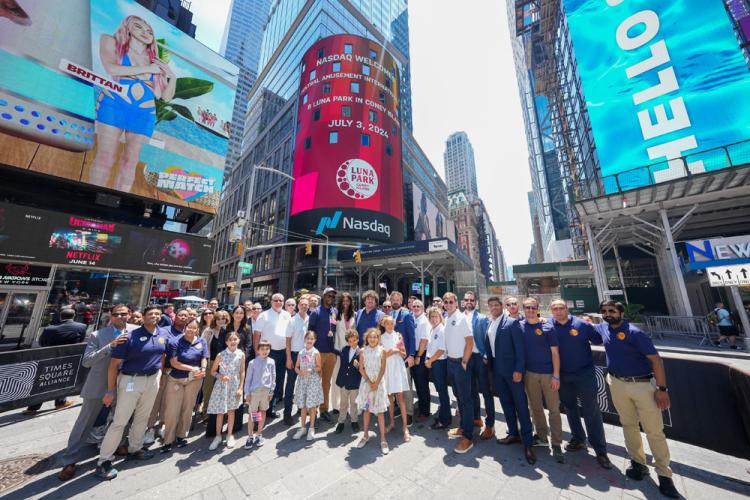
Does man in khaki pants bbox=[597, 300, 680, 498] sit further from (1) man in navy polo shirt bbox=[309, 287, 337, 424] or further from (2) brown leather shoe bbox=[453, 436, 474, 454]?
(1) man in navy polo shirt bbox=[309, 287, 337, 424]

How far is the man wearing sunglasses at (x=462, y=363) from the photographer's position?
4.42 metres

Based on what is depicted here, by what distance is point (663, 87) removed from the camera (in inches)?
595

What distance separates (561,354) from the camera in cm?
425

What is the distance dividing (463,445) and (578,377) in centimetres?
208

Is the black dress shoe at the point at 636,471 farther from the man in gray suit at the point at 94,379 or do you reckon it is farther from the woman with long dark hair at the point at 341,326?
the man in gray suit at the point at 94,379

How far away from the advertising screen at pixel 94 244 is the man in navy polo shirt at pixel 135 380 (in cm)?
1174

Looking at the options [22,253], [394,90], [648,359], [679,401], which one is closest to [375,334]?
[648,359]

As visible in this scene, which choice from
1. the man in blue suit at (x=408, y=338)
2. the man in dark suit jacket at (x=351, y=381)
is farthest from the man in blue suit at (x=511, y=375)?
the man in dark suit jacket at (x=351, y=381)

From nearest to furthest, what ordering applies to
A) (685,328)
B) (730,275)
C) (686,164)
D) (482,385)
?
(482,385) → (730,275) → (685,328) → (686,164)

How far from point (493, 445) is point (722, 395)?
10.9ft

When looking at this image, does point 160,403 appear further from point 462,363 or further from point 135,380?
point 462,363

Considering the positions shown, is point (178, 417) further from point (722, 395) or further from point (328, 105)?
point (328, 105)

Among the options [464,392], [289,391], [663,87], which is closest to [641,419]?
[464,392]

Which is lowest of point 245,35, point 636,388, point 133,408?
point 133,408
